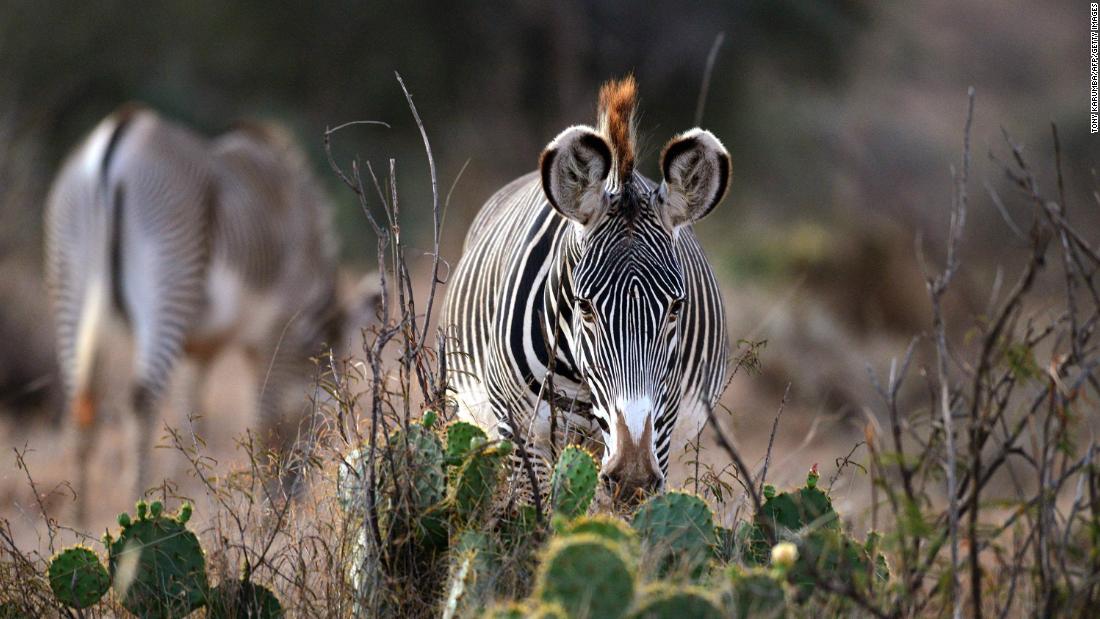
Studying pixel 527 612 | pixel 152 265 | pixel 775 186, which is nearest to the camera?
pixel 527 612

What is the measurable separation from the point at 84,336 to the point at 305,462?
6629mm

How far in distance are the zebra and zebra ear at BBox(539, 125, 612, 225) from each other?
5414 millimetres

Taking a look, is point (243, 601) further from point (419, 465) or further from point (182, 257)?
point (182, 257)

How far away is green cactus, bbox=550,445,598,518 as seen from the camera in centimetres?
366

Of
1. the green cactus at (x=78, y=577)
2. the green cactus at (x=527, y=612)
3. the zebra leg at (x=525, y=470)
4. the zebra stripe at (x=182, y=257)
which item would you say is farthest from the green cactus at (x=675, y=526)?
the zebra stripe at (x=182, y=257)

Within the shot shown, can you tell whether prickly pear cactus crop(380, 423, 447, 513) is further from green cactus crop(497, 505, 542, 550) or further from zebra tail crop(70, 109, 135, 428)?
zebra tail crop(70, 109, 135, 428)

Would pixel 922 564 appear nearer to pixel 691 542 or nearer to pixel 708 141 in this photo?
pixel 691 542

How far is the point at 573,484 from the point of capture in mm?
3689

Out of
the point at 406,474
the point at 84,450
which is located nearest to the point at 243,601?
the point at 406,474

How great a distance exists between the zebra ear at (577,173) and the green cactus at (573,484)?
84cm

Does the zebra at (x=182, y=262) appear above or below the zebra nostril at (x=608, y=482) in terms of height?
above

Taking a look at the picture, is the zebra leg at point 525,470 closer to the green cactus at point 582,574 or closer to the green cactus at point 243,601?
the green cactus at point 243,601

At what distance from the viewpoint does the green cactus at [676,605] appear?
2.69 m

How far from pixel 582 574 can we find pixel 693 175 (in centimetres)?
191
